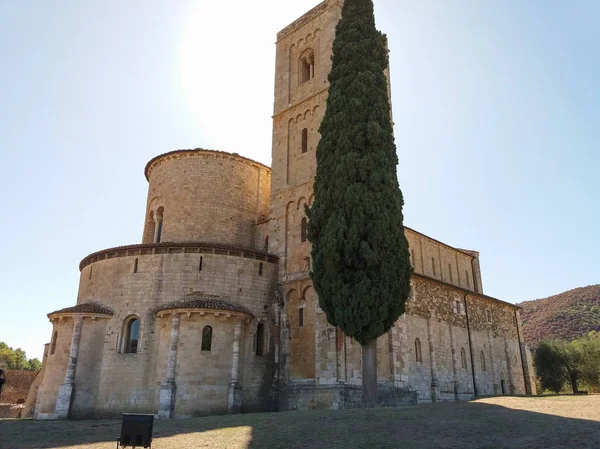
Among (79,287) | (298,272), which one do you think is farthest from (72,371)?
(298,272)

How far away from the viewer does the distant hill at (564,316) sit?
64375 mm

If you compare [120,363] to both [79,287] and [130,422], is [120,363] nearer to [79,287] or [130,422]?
[79,287]

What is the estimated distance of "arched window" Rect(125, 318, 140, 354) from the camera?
2125cm

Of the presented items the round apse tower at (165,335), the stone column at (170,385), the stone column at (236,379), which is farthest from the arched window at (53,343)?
the stone column at (236,379)

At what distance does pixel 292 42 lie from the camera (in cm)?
2934

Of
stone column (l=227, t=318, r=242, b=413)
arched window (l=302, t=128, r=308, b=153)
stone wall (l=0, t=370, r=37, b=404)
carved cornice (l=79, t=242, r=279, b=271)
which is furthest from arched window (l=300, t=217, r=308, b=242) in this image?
stone wall (l=0, t=370, r=37, b=404)

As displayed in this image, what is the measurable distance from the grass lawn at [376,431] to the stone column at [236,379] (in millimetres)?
4125

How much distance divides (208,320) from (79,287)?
28.3 ft

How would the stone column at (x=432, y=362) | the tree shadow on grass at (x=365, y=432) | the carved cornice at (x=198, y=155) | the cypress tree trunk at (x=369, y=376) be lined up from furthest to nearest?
the carved cornice at (x=198, y=155), the stone column at (x=432, y=362), the cypress tree trunk at (x=369, y=376), the tree shadow on grass at (x=365, y=432)

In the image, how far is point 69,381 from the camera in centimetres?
2031

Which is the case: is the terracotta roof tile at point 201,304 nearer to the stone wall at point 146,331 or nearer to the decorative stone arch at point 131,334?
the stone wall at point 146,331

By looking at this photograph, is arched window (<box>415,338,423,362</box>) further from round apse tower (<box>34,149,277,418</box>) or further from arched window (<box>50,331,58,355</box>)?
arched window (<box>50,331,58,355</box>)

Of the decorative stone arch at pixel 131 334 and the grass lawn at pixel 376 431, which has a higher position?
the decorative stone arch at pixel 131 334

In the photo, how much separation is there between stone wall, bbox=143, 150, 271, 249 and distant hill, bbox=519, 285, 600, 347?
165 ft
